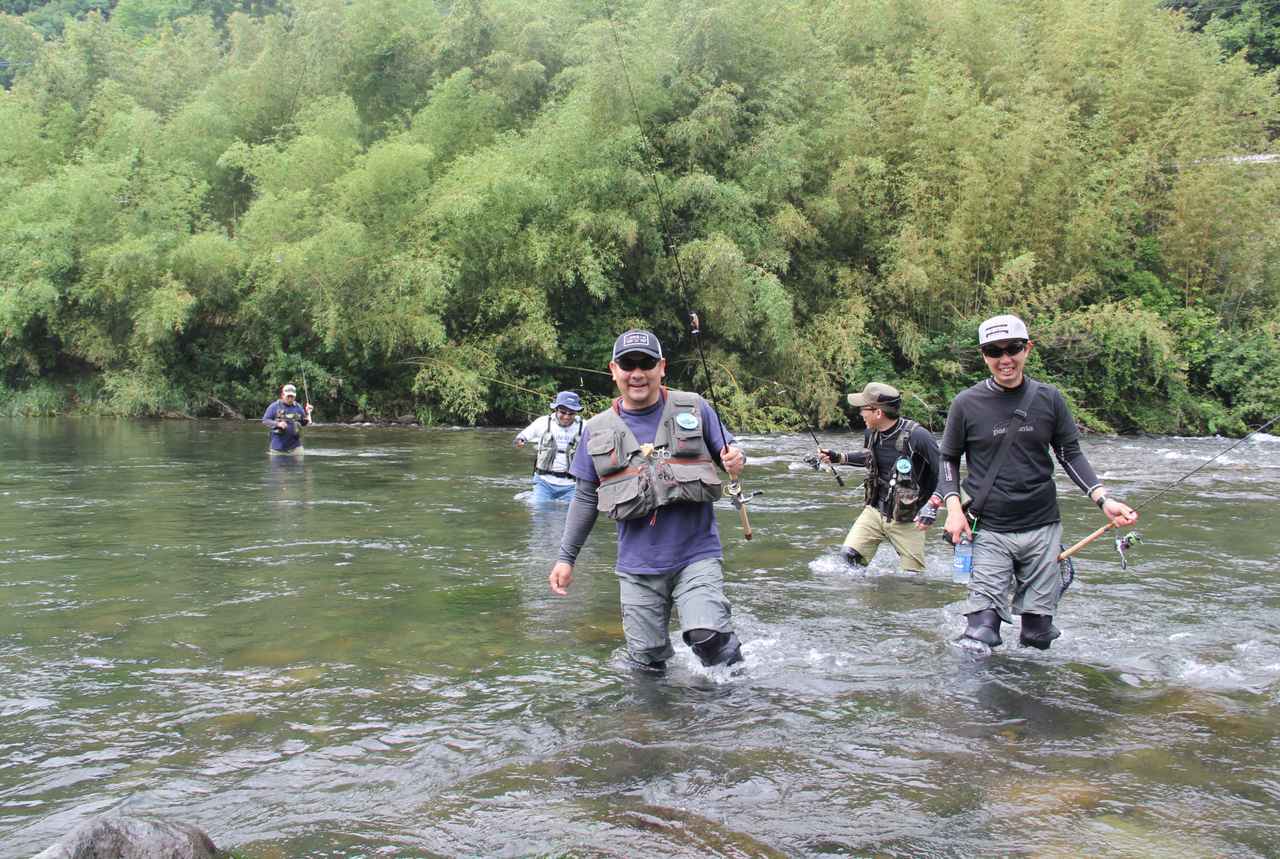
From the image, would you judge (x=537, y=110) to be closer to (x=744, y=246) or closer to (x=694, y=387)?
(x=744, y=246)

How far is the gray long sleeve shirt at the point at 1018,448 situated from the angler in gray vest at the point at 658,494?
1396 millimetres

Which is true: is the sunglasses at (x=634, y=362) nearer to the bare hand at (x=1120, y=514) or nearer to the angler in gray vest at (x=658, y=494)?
the angler in gray vest at (x=658, y=494)

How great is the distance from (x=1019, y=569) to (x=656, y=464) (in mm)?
2159

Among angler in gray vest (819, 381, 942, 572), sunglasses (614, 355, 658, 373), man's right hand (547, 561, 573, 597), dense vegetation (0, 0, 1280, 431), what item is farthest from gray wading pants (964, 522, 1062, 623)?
dense vegetation (0, 0, 1280, 431)

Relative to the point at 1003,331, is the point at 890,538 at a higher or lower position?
lower

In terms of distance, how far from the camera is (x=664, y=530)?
16.8 feet

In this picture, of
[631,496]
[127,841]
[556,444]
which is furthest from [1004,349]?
[556,444]

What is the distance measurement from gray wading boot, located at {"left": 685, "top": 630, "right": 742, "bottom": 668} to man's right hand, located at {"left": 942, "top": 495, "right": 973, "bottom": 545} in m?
1.27

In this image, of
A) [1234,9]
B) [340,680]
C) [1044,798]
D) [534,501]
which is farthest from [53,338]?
[1234,9]

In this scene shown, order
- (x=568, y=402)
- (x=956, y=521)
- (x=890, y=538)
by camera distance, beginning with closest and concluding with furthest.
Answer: (x=956, y=521)
(x=890, y=538)
(x=568, y=402)

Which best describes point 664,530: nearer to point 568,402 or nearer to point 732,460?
point 732,460

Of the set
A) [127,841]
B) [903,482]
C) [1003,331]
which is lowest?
[127,841]

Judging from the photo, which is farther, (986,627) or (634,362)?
(986,627)

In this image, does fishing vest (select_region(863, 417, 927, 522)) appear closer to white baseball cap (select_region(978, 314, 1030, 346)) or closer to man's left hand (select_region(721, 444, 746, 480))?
white baseball cap (select_region(978, 314, 1030, 346))
